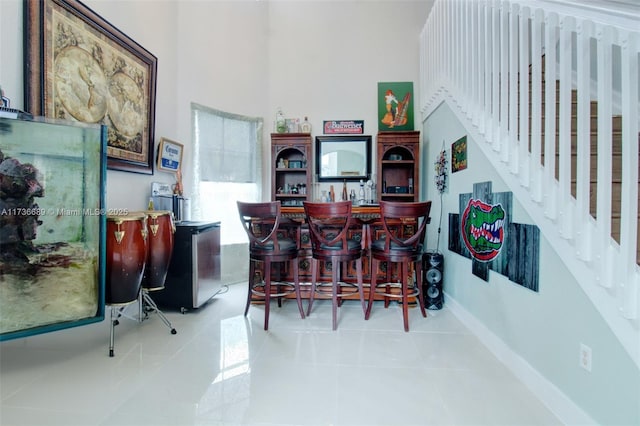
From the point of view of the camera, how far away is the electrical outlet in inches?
47.4

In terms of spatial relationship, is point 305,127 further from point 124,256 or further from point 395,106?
point 124,256

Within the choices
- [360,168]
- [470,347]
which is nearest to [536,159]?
[470,347]

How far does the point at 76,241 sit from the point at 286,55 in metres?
3.50

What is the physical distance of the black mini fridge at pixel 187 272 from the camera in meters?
2.49

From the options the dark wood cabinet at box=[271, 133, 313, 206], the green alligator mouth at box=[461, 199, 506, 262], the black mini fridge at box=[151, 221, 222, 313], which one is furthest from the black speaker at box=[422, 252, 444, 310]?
the black mini fridge at box=[151, 221, 222, 313]

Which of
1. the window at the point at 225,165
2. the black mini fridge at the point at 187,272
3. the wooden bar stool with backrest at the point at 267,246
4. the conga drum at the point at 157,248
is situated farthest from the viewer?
the window at the point at 225,165

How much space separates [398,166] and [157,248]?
3094mm

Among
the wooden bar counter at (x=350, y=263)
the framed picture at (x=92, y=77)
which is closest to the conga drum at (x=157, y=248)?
the framed picture at (x=92, y=77)

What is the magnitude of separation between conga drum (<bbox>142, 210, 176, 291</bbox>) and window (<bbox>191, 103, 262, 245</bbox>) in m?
1.28

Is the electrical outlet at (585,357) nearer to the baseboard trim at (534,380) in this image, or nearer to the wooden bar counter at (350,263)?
the baseboard trim at (534,380)

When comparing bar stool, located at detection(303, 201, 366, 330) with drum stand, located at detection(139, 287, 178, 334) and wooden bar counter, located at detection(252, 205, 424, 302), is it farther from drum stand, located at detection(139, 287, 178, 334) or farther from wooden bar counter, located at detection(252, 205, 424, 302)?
drum stand, located at detection(139, 287, 178, 334)

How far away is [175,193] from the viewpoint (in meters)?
2.89

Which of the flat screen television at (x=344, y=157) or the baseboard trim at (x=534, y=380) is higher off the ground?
the flat screen television at (x=344, y=157)

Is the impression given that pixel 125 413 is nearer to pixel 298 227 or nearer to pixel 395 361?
pixel 395 361
